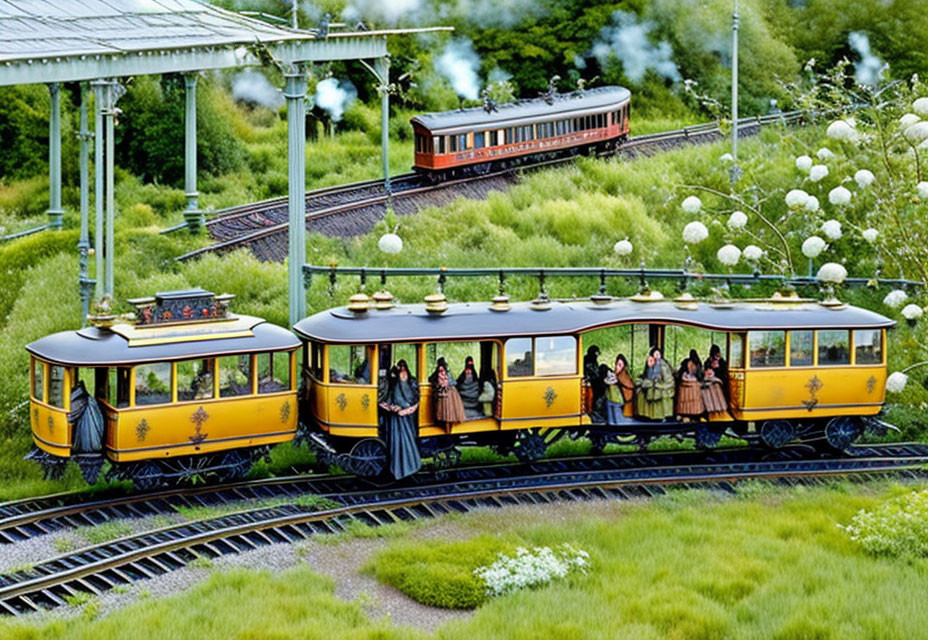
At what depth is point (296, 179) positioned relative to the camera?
22.6m

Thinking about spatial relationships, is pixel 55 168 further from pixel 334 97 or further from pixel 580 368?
pixel 580 368

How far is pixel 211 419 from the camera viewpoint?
62.7 ft

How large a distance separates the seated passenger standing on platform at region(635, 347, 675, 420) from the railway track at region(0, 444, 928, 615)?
2.93ft

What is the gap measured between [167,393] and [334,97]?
25717mm

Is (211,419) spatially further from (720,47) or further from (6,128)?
(720,47)

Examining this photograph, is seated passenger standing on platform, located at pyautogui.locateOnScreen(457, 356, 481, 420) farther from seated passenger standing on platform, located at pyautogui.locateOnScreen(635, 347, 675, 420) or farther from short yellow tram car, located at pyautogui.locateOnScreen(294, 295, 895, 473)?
seated passenger standing on platform, located at pyautogui.locateOnScreen(635, 347, 675, 420)

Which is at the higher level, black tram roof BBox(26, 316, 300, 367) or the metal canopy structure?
the metal canopy structure

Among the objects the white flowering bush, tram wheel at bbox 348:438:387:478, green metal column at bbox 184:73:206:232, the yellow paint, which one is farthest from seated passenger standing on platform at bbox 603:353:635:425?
green metal column at bbox 184:73:206:232

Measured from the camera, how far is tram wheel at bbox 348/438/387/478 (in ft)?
65.4

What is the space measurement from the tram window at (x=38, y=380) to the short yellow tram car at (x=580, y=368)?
375 centimetres

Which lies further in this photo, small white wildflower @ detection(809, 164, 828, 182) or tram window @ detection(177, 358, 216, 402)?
small white wildflower @ detection(809, 164, 828, 182)

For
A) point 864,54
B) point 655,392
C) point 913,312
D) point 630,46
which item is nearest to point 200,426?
point 655,392

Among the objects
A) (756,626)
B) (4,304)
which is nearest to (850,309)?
(756,626)

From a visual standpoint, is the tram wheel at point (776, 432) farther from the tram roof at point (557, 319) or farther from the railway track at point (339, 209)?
the railway track at point (339, 209)
